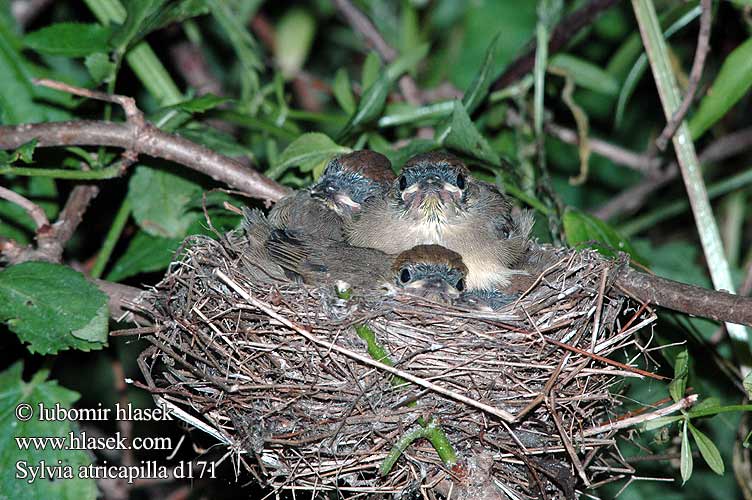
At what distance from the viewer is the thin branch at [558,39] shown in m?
4.08

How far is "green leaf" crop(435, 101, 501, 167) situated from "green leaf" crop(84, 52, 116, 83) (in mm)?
1431

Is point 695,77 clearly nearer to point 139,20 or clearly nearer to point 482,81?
point 482,81

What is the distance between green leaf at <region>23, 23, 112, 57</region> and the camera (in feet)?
11.6

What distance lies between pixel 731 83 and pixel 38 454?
3064mm

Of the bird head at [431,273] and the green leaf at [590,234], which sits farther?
the green leaf at [590,234]

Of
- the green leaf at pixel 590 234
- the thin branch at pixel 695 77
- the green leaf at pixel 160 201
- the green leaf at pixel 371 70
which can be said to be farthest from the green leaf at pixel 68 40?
the thin branch at pixel 695 77

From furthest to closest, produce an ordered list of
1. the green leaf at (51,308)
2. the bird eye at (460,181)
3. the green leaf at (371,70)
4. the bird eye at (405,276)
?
the green leaf at (371,70), the bird eye at (460,181), the bird eye at (405,276), the green leaf at (51,308)

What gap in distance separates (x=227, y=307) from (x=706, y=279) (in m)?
2.78

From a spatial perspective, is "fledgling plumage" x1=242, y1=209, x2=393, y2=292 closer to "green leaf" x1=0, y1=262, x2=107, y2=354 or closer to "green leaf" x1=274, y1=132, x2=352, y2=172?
"green leaf" x1=274, y1=132, x2=352, y2=172

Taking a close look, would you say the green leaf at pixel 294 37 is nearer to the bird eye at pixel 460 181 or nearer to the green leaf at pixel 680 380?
the bird eye at pixel 460 181

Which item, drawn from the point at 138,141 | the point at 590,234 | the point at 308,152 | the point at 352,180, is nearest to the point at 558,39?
the point at 590,234

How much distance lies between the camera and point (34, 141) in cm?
309

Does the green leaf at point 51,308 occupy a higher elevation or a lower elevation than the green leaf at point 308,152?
lower

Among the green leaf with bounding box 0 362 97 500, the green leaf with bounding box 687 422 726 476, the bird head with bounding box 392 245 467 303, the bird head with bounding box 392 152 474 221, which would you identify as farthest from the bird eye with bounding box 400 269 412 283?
the green leaf with bounding box 0 362 97 500
